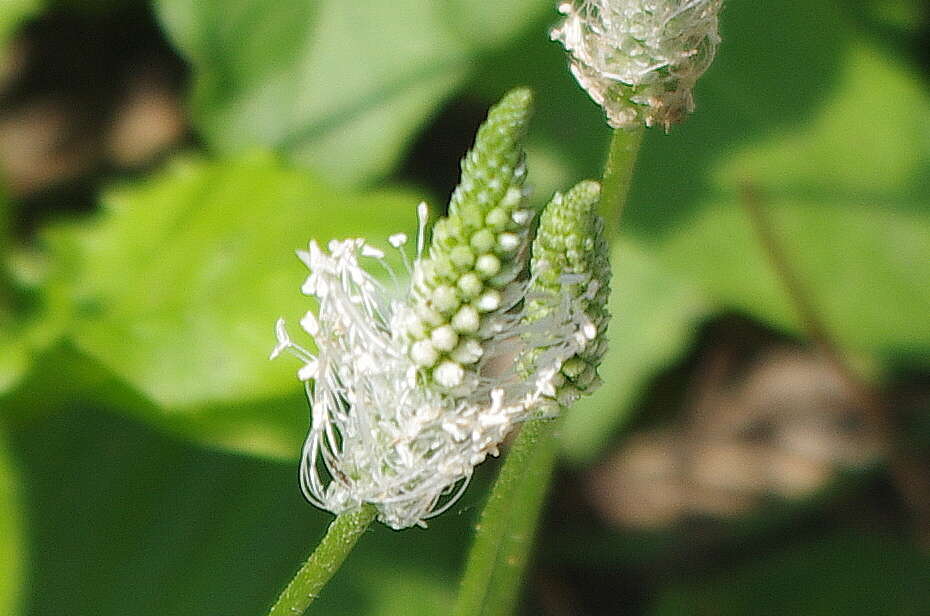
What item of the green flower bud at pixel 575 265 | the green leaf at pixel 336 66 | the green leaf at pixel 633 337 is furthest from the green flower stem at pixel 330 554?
the green leaf at pixel 633 337

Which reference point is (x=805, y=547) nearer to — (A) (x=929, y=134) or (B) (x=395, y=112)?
(A) (x=929, y=134)

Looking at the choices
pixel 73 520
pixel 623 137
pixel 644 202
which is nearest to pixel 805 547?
pixel 644 202

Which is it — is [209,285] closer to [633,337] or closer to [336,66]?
[336,66]

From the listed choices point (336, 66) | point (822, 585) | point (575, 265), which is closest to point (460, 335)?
point (575, 265)

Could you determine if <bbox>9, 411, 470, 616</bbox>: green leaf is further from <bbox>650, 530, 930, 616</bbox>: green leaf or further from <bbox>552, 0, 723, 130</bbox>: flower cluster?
<bbox>552, 0, 723, 130</bbox>: flower cluster

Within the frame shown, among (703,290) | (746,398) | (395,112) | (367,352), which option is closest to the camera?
(367,352)

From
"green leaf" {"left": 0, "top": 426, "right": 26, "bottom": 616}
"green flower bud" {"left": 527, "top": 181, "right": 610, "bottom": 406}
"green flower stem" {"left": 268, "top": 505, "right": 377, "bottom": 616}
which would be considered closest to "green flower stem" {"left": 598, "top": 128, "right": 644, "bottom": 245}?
"green flower bud" {"left": 527, "top": 181, "right": 610, "bottom": 406}
